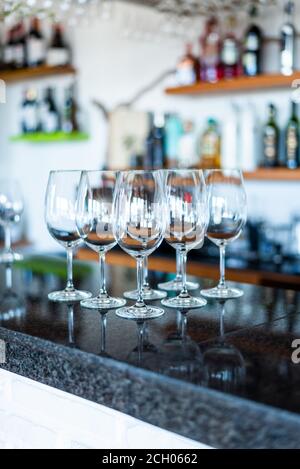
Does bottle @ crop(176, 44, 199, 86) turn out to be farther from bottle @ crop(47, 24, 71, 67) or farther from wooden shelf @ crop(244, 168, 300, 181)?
bottle @ crop(47, 24, 71, 67)

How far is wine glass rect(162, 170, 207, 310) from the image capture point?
109 centimetres

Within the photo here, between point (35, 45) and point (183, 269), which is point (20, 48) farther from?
point (183, 269)

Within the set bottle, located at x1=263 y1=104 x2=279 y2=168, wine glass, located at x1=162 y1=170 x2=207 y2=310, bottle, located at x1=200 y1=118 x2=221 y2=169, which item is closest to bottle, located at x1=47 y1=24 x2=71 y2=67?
bottle, located at x1=200 y1=118 x2=221 y2=169

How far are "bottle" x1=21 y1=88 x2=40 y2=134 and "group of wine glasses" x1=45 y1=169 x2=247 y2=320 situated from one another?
118 inches

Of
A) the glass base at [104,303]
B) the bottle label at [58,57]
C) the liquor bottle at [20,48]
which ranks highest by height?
the liquor bottle at [20,48]

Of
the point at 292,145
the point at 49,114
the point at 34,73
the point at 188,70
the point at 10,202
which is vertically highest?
the point at 34,73

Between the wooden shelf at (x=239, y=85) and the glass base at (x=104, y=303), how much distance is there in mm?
1852

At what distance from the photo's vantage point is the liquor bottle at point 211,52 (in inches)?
124

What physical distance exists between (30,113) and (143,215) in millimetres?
3333

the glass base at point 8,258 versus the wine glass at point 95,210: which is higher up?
the wine glass at point 95,210

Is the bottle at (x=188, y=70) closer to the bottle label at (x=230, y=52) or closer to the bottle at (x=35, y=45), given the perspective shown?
the bottle label at (x=230, y=52)

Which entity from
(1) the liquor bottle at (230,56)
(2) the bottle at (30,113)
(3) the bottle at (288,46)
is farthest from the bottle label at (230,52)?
(2) the bottle at (30,113)

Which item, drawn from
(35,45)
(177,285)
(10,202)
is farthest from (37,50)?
(177,285)

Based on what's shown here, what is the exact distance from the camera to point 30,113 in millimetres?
4227
